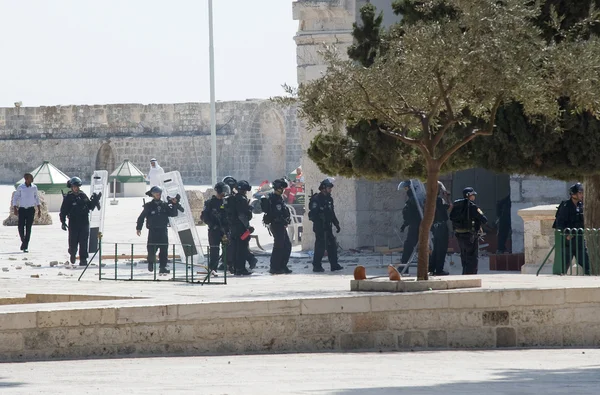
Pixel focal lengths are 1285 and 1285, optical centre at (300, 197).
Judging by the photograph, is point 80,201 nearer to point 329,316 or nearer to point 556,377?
point 329,316

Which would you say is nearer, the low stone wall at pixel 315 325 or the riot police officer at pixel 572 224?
the low stone wall at pixel 315 325

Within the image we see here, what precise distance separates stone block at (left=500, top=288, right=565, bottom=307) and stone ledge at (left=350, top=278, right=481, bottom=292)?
1.73ft

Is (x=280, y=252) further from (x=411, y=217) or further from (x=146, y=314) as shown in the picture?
(x=146, y=314)

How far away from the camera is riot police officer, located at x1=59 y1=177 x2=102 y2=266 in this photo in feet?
59.6

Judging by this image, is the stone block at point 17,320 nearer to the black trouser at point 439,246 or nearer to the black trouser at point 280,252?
the black trouser at point 280,252

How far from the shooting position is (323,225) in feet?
57.7

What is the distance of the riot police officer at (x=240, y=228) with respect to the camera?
54.4 feet

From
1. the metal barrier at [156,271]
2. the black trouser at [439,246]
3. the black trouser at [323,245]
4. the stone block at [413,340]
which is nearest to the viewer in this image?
the stone block at [413,340]

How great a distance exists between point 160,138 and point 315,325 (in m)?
38.8

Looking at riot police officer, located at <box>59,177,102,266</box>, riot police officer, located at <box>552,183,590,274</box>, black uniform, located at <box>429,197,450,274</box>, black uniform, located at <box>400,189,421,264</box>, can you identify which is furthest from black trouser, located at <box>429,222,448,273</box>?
riot police officer, located at <box>59,177,102,266</box>

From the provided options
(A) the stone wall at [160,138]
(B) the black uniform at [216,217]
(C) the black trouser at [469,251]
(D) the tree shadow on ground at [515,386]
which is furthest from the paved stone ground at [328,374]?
(A) the stone wall at [160,138]

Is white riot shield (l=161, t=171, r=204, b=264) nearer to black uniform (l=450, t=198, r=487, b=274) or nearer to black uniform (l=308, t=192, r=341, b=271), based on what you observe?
black uniform (l=308, t=192, r=341, b=271)

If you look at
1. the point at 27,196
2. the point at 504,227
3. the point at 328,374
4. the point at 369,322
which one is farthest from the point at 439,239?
the point at 27,196

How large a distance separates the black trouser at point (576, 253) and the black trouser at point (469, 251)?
2.39 meters
